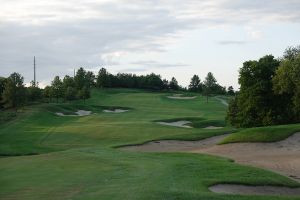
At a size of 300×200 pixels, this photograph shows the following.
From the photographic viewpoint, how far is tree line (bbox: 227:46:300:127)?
47.2 metres

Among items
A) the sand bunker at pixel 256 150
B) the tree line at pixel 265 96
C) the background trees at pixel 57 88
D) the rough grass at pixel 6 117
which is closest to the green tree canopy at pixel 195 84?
the background trees at pixel 57 88

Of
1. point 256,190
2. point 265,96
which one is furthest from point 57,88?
point 256,190

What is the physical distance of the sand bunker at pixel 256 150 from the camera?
23.0 m

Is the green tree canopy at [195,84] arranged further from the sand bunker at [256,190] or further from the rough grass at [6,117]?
the sand bunker at [256,190]

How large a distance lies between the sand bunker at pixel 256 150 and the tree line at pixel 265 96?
12.0 m

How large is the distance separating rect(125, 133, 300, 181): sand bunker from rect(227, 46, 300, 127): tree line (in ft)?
39.5

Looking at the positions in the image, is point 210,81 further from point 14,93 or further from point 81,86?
point 14,93

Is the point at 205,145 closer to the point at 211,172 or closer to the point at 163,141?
the point at 163,141

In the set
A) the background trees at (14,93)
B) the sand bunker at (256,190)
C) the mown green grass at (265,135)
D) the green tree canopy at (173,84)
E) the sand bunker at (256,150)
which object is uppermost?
the green tree canopy at (173,84)

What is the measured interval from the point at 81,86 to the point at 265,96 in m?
65.9

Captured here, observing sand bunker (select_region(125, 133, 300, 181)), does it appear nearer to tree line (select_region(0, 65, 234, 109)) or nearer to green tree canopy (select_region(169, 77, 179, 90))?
tree line (select_region(0, 65, 234, 109))

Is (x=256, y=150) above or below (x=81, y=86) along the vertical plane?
below

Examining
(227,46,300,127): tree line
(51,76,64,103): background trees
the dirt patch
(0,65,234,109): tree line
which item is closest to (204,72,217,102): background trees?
(0,65,234,109): tree line

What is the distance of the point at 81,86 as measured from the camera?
11019cm
